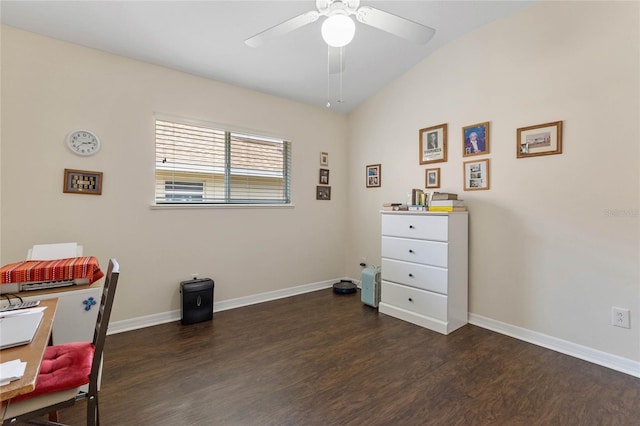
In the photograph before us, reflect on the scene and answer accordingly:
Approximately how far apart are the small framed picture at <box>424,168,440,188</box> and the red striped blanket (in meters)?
3.04

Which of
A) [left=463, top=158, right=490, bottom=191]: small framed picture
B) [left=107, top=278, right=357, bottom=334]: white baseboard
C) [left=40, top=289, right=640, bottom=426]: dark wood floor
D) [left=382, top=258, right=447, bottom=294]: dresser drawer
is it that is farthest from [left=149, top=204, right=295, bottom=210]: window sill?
[left=463, top=158, right=490, bottom=191]: small framed picture

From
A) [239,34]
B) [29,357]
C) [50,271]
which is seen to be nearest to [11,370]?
[29,357]

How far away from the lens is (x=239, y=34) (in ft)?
8.48

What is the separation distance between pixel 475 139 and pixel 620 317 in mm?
1769

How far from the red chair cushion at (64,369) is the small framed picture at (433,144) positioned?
321 cm

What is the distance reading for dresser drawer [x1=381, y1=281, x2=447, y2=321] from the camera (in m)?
2.76

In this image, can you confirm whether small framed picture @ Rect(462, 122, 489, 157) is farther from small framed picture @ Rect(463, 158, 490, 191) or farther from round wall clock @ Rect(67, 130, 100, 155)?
round wall clock @ Rect(67, 130, 100, 155)

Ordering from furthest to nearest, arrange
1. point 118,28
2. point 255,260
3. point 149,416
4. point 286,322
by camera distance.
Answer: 1. point 255,260
2. point 286,322
3. point 118,28
4. point 149,416

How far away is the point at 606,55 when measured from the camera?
219cm

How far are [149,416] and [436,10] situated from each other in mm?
3557

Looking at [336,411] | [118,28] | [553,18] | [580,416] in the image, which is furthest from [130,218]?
[553,18]

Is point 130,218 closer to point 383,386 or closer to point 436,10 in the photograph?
point 383,386

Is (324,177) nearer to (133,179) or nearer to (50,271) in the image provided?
(133,179)

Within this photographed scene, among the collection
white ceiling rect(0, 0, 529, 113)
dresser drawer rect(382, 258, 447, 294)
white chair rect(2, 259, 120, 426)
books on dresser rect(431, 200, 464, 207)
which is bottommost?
white chair rect(2, 259, 120, 426)
